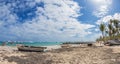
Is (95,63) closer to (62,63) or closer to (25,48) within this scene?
(62,63)

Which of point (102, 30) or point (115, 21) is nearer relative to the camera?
point (115, 21)

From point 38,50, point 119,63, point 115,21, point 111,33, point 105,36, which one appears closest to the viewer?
point 119,63

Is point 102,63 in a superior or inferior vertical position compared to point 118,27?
inferior

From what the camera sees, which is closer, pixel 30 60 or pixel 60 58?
pixel 30 60

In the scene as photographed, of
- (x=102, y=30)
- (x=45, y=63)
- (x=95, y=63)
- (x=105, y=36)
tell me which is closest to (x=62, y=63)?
(x=45, y=63)

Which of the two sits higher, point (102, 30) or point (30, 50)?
point (102, 30)

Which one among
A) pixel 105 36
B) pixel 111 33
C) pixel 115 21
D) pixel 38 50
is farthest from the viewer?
pixel 105 36

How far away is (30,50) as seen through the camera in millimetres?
39344

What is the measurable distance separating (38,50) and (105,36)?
233 ft

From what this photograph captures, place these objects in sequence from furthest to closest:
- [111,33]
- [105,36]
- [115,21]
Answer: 1. [105,36]
2. [111,33]
3. [115,21]

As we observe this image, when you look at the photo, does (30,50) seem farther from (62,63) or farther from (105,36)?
(105,36)

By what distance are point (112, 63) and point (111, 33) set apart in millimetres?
74794

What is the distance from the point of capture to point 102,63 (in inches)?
732

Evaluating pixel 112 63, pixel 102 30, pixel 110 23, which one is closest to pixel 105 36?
pixel 102 30
